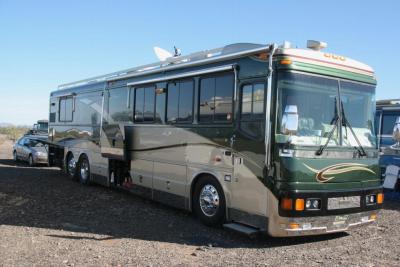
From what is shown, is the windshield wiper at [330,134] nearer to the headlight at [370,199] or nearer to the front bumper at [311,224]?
the front bumper at [311,224]

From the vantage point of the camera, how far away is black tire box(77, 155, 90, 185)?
43.9 ft

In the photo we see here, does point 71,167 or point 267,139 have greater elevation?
point 267,139

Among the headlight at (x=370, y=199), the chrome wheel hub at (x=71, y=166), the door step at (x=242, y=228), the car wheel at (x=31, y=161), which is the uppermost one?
the headlight at (x=370, y=199)

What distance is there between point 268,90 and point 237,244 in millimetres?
2421

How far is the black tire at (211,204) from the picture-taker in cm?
791

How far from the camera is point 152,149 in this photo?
32.8 feet

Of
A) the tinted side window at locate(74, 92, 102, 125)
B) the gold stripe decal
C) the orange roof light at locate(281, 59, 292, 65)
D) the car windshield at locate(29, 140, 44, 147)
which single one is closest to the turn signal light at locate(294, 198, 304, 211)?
the gold stripe decal

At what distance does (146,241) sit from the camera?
7.04 meters

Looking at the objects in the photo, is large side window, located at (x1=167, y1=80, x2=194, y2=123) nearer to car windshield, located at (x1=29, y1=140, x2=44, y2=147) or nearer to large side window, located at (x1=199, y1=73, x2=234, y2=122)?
large side window, located at (x1=199, y1=73, x2=234, y2=122)

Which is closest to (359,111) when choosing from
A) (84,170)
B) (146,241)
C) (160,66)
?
(146,241)

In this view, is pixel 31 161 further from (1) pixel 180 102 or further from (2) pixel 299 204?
(2) pixel 299 204

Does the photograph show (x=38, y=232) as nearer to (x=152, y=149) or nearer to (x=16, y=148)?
(x=152, y=149)

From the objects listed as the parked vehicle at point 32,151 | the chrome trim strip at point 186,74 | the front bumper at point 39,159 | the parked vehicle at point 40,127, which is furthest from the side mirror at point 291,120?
the parked vehicle at point 40,127

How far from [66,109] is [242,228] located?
9911 millimetres
